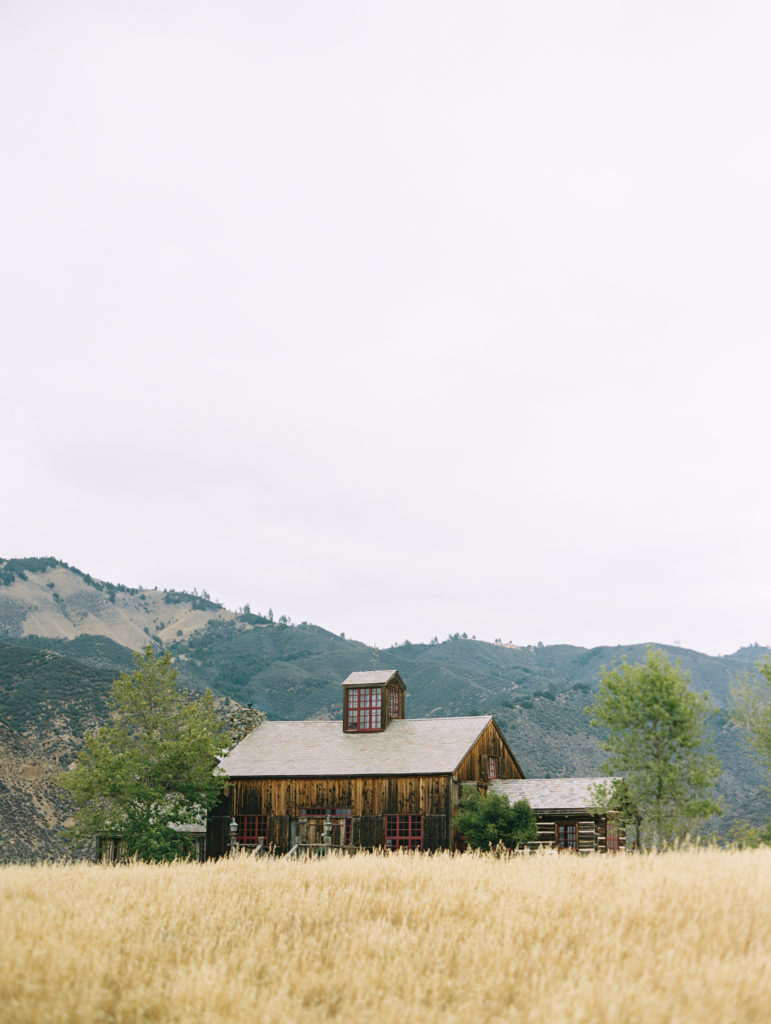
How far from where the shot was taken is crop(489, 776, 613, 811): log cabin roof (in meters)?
33.2

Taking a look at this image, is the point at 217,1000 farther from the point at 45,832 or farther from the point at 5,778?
the point at 5,778

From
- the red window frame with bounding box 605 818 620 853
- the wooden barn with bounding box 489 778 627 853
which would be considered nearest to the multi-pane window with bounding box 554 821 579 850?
the wooden barn with bounding box 489 778 627 853

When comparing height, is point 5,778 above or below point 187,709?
Result: below

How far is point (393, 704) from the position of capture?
136 feet

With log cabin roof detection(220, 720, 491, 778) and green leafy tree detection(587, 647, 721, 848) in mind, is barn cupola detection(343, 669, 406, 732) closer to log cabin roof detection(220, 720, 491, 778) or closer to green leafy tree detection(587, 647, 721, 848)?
log cabin roof detection(220, 720, 491, 778)

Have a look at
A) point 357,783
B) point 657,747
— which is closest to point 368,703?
point 357,783

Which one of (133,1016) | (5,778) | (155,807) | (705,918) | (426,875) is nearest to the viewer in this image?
(133,1016)

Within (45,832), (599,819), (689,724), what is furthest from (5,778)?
(689,724)

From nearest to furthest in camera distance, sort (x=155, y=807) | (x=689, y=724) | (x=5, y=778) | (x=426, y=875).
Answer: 1. (x=426, y=875)
2. (x=689, y=724)
3. (x=155, y=807)
4. (x=5, y=778)

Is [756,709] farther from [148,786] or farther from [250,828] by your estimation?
[148,786]

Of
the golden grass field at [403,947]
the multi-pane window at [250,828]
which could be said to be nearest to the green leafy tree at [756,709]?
the multi-pane window at [250,828]

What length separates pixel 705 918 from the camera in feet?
32.9

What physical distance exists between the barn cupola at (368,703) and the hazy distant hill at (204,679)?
12.1 meters

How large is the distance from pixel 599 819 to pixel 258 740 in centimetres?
1524
